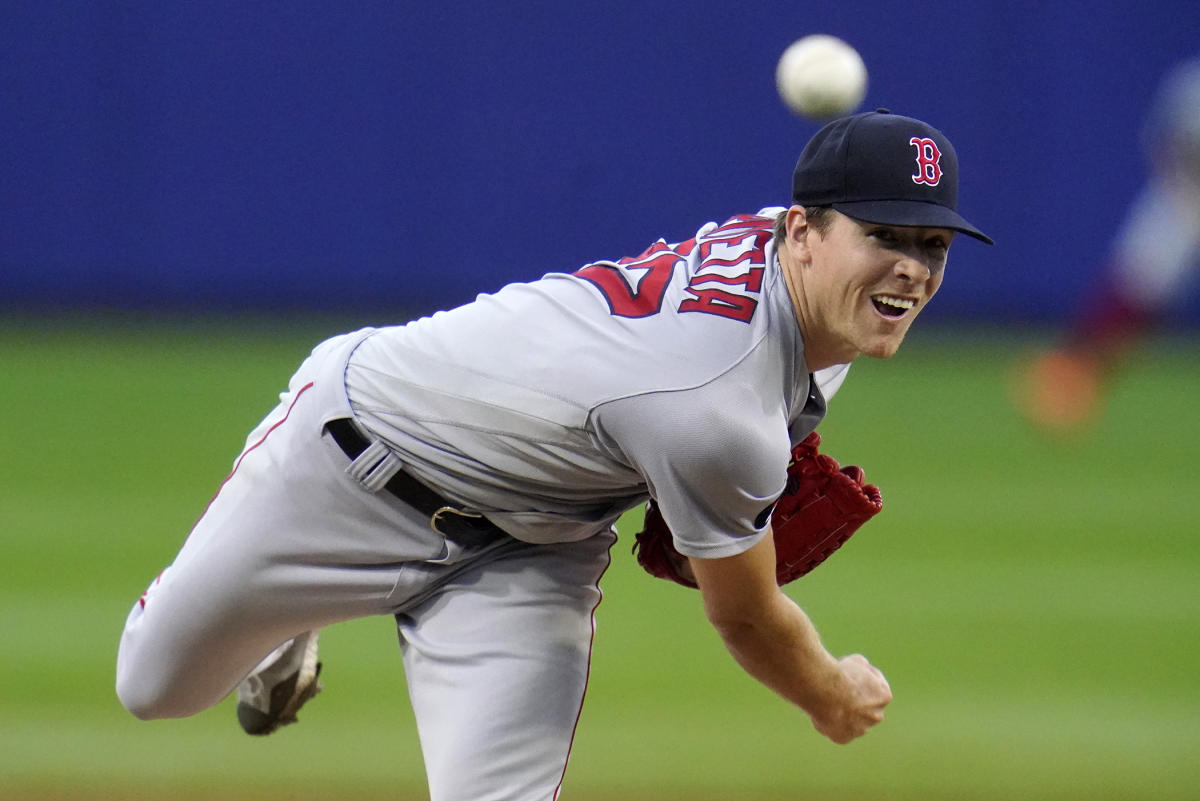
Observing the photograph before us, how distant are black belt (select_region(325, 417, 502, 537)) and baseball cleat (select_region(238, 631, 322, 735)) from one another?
84 cm

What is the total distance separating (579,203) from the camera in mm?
12539

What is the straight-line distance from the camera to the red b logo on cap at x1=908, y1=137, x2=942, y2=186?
118 inches

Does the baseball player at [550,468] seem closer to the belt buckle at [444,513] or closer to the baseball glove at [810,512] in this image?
the belt buckle at [444,513]

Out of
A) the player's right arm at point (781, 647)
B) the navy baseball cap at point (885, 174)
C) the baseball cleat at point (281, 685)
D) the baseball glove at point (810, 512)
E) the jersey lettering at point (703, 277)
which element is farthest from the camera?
the baseball cleat at point (281, 685)

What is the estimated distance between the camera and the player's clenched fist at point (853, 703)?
3.49 metres

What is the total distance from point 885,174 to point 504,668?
134 cm

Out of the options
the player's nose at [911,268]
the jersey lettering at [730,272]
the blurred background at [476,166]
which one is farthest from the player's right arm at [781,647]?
the blurred background at [476,166]

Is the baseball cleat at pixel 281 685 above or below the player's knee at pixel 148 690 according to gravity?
below

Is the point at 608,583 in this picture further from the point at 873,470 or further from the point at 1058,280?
the point at 1058,280

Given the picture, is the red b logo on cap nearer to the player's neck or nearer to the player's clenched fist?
the player's neck

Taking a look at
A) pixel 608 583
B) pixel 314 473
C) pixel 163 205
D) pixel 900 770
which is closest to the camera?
pixel 314 473

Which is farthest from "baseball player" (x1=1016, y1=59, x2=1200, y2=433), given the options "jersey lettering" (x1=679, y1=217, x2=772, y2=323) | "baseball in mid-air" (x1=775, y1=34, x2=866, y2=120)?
"jersey lettering" (x1=679, y1=217, x2=772, y2=323)

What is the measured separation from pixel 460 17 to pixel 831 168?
31.7 feet

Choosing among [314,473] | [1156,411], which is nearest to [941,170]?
[314,473]
